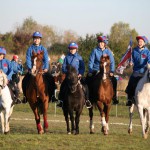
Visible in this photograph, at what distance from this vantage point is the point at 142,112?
16.0m

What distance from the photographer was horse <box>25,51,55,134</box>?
53.7ft

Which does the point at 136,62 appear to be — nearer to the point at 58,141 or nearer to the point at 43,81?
the point at 43,81

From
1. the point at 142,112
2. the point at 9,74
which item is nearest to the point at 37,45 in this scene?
the point at 9,74

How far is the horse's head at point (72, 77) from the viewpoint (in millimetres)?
15844

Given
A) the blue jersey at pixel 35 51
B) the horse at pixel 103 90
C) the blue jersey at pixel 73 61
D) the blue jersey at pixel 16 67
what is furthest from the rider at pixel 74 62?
the blue jersey at pixel 16 67

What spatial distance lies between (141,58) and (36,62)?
3.76 metres

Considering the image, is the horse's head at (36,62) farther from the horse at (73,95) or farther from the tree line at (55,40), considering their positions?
the tree line at (55,40)

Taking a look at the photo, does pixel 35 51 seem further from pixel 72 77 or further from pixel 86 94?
pixel 86 94

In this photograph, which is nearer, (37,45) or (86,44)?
(37,45)

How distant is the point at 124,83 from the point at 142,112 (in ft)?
98.9

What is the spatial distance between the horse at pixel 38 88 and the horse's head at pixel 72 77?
3.68 ft

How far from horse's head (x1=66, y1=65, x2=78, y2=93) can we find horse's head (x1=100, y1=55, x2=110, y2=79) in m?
1.06

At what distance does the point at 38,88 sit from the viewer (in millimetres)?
16719

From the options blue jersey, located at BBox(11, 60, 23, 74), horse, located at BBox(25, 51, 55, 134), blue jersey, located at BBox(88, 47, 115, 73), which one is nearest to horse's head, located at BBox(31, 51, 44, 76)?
horse, located at BBox(25, 51, 55, 134)
